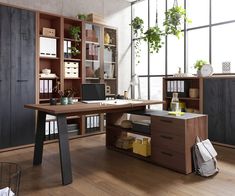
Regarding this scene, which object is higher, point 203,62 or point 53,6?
point 53,6

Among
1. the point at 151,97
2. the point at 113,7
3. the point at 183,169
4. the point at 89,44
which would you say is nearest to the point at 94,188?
the point at 183,169

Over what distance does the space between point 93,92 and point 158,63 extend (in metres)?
2.48

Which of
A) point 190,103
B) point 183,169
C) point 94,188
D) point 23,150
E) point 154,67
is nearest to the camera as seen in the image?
point 94,188

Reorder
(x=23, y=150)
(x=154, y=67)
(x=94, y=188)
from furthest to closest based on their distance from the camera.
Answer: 1. (x=154, y=67)
2. (x=23, y=150)
3. (x=94, y=188)

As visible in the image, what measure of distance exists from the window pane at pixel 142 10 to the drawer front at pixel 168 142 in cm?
347

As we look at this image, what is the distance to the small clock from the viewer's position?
4.30 meters

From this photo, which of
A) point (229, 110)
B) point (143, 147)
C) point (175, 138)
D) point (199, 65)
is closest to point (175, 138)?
point (175, 138)

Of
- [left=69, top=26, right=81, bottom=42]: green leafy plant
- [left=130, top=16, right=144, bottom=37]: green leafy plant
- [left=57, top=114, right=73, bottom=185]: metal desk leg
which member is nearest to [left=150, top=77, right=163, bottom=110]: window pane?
[left=130, top=16, right=144, bottom=37]: green leafy plant

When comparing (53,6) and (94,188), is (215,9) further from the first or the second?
(94,188)

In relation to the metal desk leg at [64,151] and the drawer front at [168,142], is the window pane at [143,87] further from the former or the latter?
the metal desk leg at [64,151]

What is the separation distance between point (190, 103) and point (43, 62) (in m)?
2.98

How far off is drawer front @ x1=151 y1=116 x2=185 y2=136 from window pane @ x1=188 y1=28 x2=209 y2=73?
2.07 meters

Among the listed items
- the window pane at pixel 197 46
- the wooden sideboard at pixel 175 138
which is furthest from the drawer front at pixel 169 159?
the window pane at pixel 197 46

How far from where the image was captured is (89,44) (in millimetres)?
5047
